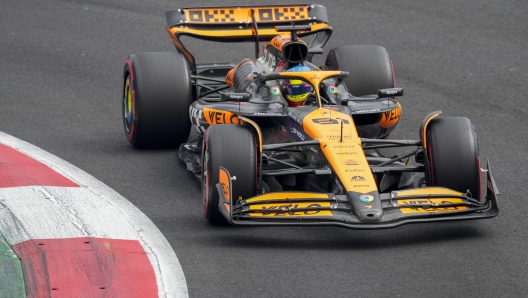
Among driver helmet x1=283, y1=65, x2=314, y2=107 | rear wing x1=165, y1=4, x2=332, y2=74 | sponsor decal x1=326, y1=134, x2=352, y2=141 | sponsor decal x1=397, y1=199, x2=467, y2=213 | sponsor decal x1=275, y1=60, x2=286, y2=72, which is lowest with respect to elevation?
sponsor decal x1=397, y1=199, x2=467, y2=213

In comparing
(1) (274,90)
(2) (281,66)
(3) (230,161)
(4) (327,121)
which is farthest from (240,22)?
(3) (230,161)

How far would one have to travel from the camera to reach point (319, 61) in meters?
15.2

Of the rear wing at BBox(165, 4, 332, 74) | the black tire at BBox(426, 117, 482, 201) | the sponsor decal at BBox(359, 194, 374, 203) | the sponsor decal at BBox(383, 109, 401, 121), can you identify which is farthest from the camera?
the rear wing at BBox(165, 4, 332, 74)

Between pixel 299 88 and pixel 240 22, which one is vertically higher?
pixel 240 22

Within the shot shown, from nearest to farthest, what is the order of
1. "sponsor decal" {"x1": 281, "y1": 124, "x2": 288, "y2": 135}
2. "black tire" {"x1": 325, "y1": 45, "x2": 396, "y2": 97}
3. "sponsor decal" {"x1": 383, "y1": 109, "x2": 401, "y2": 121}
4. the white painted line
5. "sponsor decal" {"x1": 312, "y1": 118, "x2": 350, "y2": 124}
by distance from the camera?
the white painted line
"sponsor decal" {"x1": 312, "y1": 118, "x2": 350, "y2": 124}
"sponsor decal" {"x1": 281, "y1": 124, "x2": 288, "y2": 135}
"sponsor decal" {"x1": 383, "y1": 109, "x2": 401, "y2": 121}
"black tire" {"x1": 325, "y1": 45, "x2": 396, "y2": 97}

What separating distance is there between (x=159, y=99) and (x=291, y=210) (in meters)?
3.21

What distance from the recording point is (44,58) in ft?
47.8

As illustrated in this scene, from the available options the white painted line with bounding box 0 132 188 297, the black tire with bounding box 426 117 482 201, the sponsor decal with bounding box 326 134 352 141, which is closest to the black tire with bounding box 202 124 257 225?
the white painted line with bounding box 0 132 188 297

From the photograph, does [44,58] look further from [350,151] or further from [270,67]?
[350,151]

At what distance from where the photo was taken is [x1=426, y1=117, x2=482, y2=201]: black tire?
8.50 metres

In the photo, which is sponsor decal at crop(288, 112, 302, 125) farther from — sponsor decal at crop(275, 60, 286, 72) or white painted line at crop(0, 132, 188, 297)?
white painted line at crop(0, 132, 188, 297)

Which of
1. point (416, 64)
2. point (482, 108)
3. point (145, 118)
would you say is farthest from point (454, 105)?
point (145, 118)

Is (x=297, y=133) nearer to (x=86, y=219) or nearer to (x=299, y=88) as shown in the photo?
(x=299, y=88)

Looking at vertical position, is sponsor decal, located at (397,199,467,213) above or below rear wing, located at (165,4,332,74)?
below
